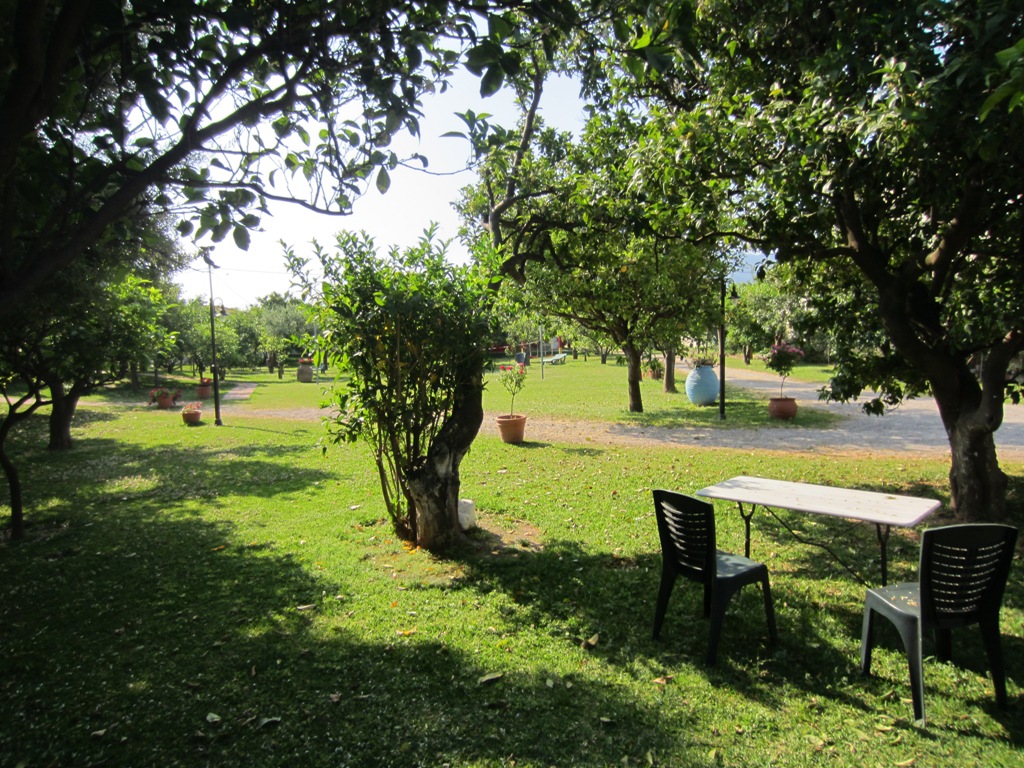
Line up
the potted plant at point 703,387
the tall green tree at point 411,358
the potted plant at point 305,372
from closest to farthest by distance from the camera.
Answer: the tall green tree at point 411,358 < the potted plant at point 703,387 < the potted plant at point 305,372

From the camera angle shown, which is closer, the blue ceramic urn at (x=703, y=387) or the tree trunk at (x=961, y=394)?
the tree trunk at (x=961, y=394)

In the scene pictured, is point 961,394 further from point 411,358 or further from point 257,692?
point 257,692

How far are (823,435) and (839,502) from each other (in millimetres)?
10233

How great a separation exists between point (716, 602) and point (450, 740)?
172cm

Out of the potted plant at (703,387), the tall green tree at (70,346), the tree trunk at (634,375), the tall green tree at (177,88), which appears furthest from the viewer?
the potted plant at (703,387)

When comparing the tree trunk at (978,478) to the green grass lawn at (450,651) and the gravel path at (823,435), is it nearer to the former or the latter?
the green grass lawn at (450,651)

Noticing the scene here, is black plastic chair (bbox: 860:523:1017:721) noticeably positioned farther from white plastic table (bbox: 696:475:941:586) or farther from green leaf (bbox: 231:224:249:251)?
green leaf (bbox: 231:224:249:251)

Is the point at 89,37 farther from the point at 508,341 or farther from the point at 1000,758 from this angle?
the point at 1000,758

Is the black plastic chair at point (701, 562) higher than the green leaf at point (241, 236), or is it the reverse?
the green leaf at point (241, 236)

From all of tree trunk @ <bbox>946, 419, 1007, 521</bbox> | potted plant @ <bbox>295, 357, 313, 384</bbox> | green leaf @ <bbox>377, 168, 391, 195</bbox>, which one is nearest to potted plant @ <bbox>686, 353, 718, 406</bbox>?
tree trunk @ <bbox>946, 419, 1007, 521</bbox>

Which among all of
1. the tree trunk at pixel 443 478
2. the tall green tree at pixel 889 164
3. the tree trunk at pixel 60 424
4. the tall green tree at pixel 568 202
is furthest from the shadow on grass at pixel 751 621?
the tree trunk at pixel 60 424

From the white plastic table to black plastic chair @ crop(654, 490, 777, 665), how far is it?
0.55 metres

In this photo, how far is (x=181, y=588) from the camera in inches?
212

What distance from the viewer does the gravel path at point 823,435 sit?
11922 mm
